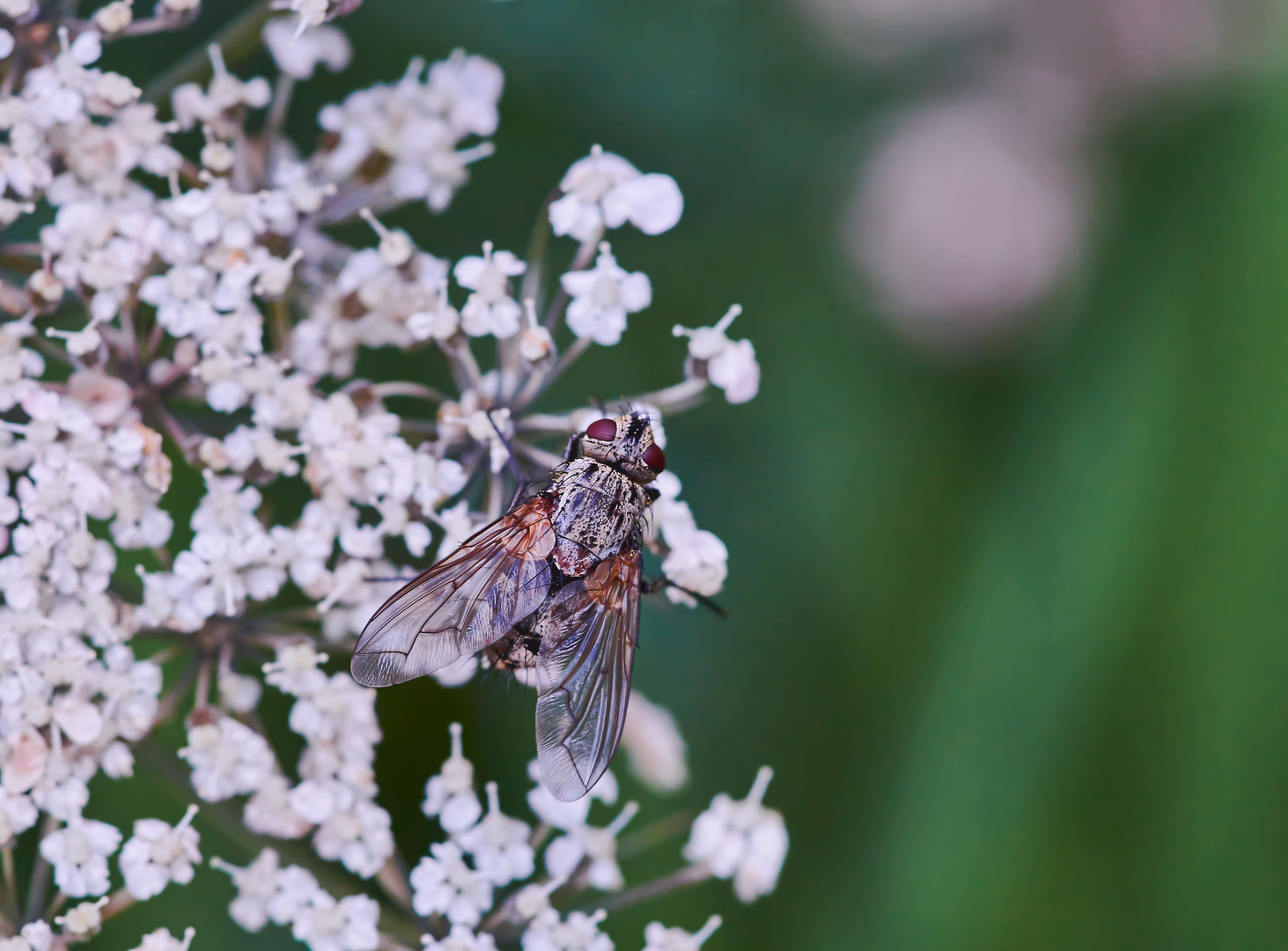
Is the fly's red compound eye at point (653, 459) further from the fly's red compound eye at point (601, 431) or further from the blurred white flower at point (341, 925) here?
the blurred white flower at point (341, 925)

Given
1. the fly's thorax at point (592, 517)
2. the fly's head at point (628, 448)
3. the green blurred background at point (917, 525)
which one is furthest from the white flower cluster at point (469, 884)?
the fly's head at point (628, 448)

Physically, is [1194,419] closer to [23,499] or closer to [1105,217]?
[1105,217]

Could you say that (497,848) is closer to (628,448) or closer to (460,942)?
(460,942)

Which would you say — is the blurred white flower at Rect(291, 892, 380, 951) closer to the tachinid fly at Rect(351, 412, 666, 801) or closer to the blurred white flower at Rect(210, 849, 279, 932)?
the blurred white flower at Rect(210, 849, 279, 932)

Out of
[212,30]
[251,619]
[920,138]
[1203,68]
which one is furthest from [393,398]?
[1203,68]

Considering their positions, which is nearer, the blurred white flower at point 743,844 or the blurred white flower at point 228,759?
the blurred white flower at point 228,759

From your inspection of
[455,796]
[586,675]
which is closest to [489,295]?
[586,675]
